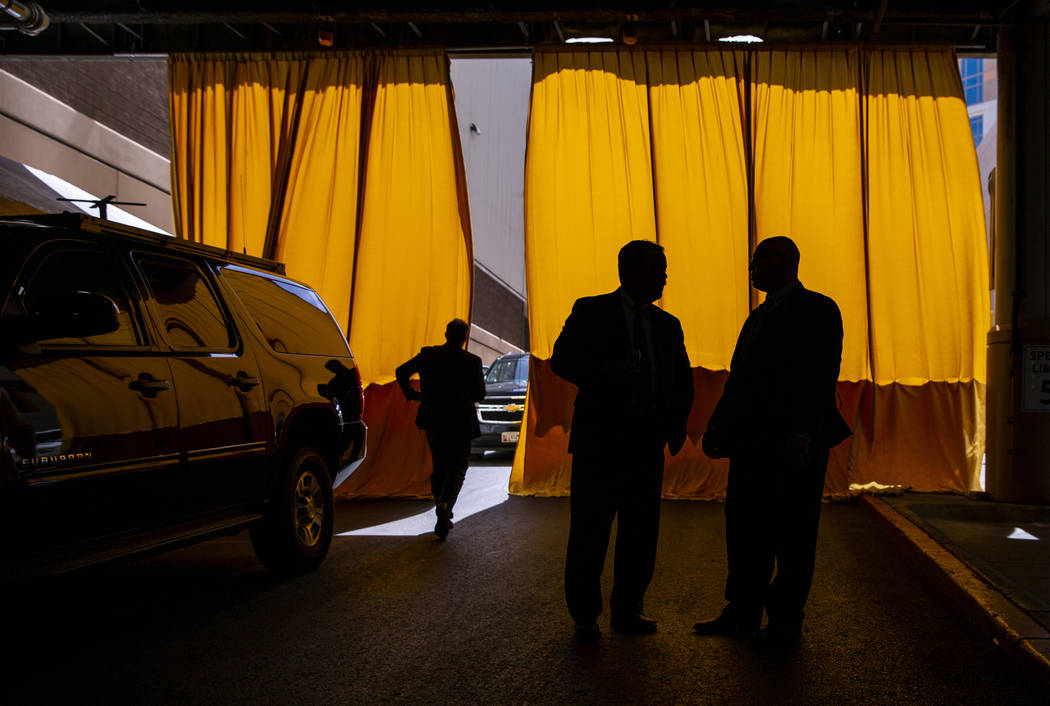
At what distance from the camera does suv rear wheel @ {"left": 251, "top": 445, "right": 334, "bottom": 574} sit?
5.80m

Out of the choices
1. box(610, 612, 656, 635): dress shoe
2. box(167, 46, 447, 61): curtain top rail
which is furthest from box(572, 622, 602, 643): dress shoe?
box(167, 46, 447, 61): curtain top rail

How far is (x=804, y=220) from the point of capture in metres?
10.1

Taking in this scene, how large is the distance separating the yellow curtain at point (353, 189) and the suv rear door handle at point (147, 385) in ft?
18.7

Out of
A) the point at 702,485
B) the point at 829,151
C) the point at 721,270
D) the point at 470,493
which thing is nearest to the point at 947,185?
the point at 829,151

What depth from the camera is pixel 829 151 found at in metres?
10.2

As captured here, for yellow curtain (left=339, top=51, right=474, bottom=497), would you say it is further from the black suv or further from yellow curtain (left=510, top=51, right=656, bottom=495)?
the black suv

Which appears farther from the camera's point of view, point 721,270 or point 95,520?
point 721,270

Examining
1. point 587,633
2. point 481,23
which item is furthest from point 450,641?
point 481,23

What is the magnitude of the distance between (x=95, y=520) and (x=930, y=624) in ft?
13.8

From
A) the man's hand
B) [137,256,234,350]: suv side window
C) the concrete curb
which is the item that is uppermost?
[137,256,234,350]: suv side window

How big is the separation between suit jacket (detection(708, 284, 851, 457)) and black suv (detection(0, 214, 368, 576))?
2.79 meters

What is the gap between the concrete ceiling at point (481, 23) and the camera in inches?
381

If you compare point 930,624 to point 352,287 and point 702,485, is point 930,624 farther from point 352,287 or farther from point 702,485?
point 352,287

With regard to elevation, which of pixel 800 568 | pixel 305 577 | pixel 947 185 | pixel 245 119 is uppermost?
pixel 245 119
